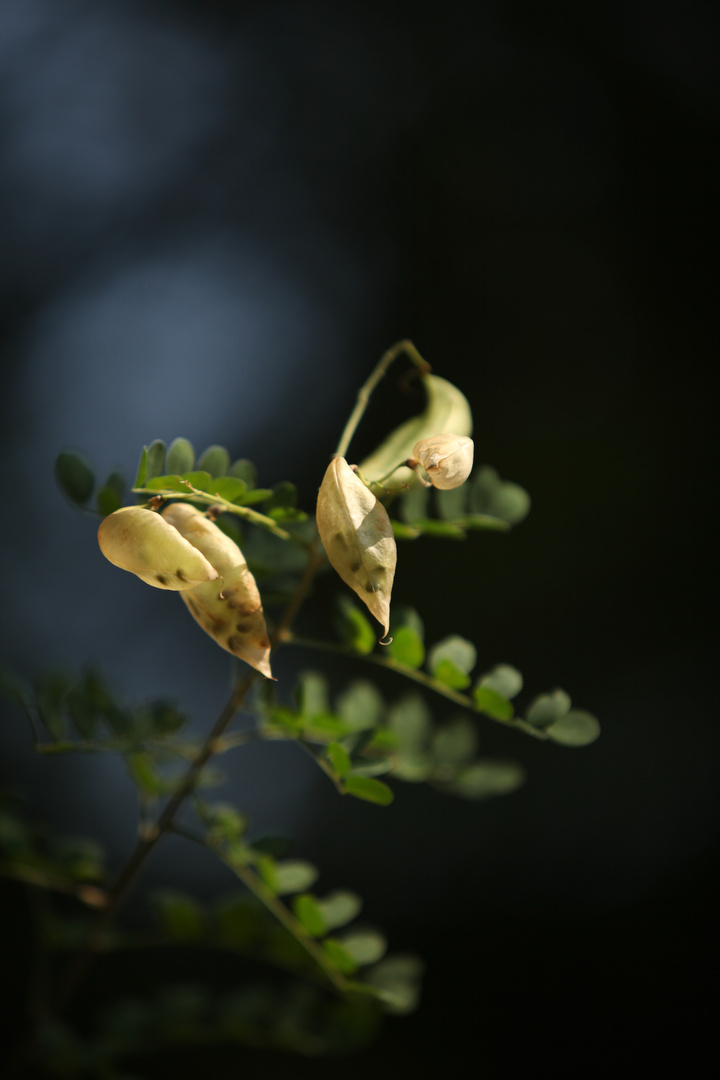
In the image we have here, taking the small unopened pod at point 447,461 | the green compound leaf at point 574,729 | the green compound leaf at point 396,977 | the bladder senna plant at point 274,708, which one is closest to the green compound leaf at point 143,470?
the bladder senna plant at point 274,708

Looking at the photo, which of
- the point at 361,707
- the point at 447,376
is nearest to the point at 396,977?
the point at 361,707

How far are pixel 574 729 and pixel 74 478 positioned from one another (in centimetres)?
27

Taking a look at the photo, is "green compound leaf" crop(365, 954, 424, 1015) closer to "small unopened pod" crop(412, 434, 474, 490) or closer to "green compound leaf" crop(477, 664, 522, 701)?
"green compound leaf" crop(477, 664, 522, 701)

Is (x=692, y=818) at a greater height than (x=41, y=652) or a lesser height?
greater

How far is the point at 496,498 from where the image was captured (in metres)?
0.42

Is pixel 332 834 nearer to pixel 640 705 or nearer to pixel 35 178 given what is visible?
pixel 640 705

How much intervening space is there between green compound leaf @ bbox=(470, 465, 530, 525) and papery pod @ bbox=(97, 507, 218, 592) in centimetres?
20

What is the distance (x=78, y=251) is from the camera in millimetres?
1594

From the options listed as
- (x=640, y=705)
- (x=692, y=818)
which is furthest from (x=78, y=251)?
(x=692, y=818)

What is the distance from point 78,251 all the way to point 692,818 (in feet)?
5.32

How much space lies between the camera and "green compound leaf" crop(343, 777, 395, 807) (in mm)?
317

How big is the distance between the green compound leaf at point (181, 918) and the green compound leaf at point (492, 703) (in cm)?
26

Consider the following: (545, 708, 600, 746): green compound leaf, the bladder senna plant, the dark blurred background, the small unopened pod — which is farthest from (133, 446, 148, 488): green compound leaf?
Result: the dark blurred background

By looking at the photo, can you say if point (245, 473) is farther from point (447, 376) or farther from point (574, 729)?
point (447, 376)
